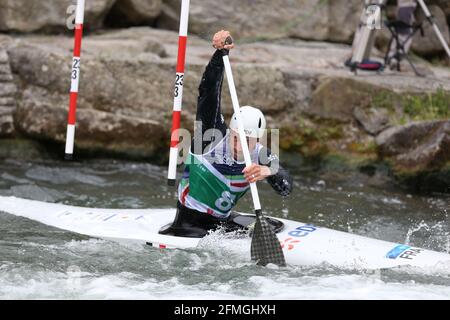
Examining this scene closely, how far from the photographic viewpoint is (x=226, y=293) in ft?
17.7

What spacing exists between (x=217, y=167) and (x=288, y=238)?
→ 760 millimetres

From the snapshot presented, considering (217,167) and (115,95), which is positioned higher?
(217,167)

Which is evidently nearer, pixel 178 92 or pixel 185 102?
pixel 178 92

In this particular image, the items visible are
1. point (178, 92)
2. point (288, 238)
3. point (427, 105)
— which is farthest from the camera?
point (427, 105)

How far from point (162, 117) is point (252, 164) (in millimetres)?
4299

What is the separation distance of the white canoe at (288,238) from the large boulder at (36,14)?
13.0 feet

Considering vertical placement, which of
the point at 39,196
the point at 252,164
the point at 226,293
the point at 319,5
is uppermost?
the point at 319,5

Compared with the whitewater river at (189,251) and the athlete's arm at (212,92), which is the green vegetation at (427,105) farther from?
the athlete's arm at (212,92)

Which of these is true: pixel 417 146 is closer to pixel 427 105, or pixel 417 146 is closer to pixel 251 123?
pixel 427 105

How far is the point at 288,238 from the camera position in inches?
248

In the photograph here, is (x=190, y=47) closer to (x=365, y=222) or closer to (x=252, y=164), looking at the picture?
(x=365, y=222)

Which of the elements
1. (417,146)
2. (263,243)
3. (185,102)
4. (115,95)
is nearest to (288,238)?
(263,243)

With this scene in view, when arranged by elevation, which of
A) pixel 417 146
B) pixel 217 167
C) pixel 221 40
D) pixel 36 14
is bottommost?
pixel 417 146

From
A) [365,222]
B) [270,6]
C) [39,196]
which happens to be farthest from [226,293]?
[270,6]
